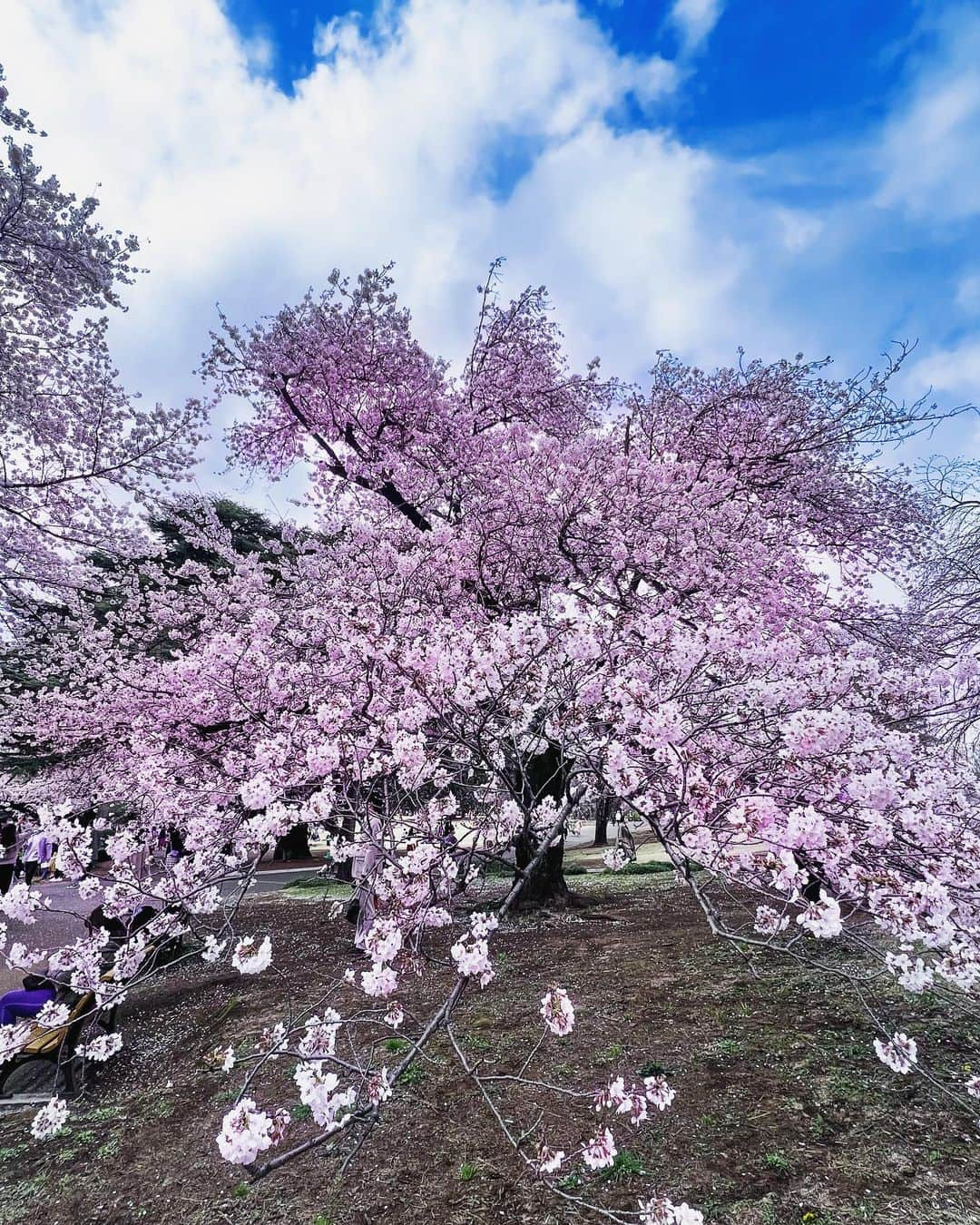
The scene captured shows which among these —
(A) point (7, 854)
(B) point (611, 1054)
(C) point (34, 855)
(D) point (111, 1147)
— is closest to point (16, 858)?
(C) point (34, 855)

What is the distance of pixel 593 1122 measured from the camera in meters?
3.93

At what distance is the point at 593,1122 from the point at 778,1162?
103 cm

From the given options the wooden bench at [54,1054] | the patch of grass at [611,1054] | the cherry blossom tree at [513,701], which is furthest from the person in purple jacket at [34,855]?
the patch of grass at [611,1054]

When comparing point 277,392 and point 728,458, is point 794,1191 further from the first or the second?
point 277,392

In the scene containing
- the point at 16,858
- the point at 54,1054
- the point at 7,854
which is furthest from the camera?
the point at 7,854

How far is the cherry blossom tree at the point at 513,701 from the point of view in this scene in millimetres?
2934

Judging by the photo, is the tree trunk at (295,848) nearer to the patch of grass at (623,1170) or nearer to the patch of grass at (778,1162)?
the patch of grass at (623,1170)

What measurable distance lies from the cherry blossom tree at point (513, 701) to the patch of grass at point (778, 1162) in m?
0.67

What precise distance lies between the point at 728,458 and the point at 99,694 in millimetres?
9503

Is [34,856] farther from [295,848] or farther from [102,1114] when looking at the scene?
[295,848]

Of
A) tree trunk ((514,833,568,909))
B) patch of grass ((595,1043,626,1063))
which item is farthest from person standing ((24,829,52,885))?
patch of grass ((595,1043,626,1063))

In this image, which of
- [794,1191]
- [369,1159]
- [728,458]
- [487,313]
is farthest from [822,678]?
[487,313]

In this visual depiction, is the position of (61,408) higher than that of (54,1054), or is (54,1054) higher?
(61,408)

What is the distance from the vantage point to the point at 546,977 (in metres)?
6.36
